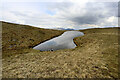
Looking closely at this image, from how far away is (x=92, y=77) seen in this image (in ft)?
27.0

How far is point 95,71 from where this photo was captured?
30.3 ft

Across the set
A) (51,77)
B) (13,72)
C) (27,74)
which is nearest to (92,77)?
(51,77)

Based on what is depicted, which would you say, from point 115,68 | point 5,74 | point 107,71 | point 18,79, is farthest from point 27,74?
point 115,68

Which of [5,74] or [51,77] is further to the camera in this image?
[5,74]

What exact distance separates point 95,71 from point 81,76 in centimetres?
266

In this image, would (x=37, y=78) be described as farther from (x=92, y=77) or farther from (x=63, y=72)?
(x=92, y=77)

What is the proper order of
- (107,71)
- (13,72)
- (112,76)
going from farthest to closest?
(13,72) → (107,71) → (112,76)

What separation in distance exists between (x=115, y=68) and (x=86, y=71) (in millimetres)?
4864

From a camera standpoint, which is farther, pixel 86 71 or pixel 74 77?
pixel 86 71

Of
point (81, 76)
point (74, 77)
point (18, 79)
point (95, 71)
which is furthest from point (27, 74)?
point (95, 71)

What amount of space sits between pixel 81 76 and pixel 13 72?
37.6 ft

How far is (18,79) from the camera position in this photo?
8500 mm

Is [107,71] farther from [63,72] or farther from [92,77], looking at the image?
[63,72]

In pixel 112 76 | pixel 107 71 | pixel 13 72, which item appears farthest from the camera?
pixel 13 72
